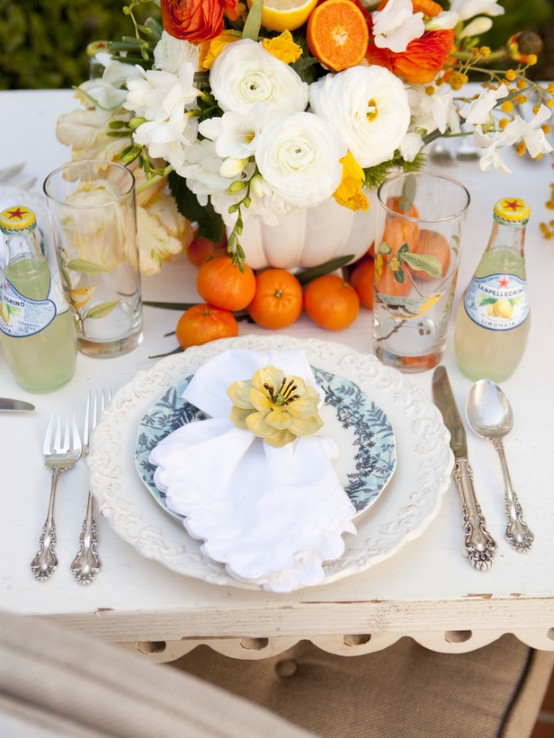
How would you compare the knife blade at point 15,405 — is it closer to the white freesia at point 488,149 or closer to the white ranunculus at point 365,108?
the white ranunculus at point 365,108

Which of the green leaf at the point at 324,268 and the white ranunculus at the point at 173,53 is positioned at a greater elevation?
the white ranunculus at the point at 173,53

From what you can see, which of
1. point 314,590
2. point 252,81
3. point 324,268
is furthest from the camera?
point 324,268

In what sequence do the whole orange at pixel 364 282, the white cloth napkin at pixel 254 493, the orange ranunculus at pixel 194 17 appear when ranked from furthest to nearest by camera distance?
the whole orange at pixel 364 282 → the orange ranunculus at pixel 194 17 → the white cloth napkin at pixel 254 493

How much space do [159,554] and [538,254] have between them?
715mm

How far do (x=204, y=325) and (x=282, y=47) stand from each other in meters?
0.32

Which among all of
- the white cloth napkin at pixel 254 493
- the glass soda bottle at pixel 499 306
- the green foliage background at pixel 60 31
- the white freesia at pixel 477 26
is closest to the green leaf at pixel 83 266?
the white cloth napkin at pixel 254 493

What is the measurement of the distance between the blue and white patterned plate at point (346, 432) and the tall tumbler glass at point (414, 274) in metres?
0.11

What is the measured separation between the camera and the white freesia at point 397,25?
85 cm

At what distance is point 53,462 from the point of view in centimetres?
85

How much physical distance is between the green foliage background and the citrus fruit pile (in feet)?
5.85

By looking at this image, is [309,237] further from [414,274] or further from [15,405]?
[15,405]

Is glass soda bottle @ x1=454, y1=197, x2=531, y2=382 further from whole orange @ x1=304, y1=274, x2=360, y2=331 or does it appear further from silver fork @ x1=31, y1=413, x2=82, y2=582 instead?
silver fork @ x1=31, y1=413, x2=82, y2=582

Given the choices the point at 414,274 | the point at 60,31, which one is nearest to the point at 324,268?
the point at 414,274

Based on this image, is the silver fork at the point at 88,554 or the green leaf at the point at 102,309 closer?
the silver fork at the point at 88,554
